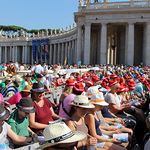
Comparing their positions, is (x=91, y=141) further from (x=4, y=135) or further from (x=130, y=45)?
(x=130, y=45)

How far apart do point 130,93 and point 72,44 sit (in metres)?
69.7

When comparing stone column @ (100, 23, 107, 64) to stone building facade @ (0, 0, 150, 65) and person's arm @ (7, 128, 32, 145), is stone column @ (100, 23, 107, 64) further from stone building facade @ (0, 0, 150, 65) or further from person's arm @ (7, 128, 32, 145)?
person's arm @ (7, 128, 32, 145)

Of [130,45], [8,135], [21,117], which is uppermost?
[130,45]

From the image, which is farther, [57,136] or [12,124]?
[12,124]

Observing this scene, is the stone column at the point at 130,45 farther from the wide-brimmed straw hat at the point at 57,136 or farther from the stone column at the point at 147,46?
the wide-brimmed straw hat at the point at 57,136

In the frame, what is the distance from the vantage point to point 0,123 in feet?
22.4

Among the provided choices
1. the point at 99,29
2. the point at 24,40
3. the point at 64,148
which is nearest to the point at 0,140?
the point at 64,148

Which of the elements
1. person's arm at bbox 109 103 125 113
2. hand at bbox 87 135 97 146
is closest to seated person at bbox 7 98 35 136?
hand at bbox 87 135 97 146

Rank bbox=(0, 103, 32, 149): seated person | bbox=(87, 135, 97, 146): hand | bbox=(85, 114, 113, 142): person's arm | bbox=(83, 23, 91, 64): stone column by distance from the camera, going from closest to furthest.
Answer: bbox=(0, 103, 32, 149): seated person → bbox=(87, 135, 97, 146): hand → bbox=(85, 114, 113, 142): person's arm → bbox=(83, 23, 91, 64): stone column

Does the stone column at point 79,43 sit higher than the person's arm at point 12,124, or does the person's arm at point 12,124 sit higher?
the stone column at point 79,43

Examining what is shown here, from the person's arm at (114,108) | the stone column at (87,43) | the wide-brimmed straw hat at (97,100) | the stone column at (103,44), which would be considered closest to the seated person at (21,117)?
the wide-brimmed straw hat at (97,100)

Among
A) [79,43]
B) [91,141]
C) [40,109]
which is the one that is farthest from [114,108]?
[79,43]

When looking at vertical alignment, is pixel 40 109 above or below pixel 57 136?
below

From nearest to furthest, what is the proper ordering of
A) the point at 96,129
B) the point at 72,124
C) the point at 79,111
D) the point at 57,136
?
the point at 57,136, the point at 72,124, the point at 79,111, the point at 96,129
